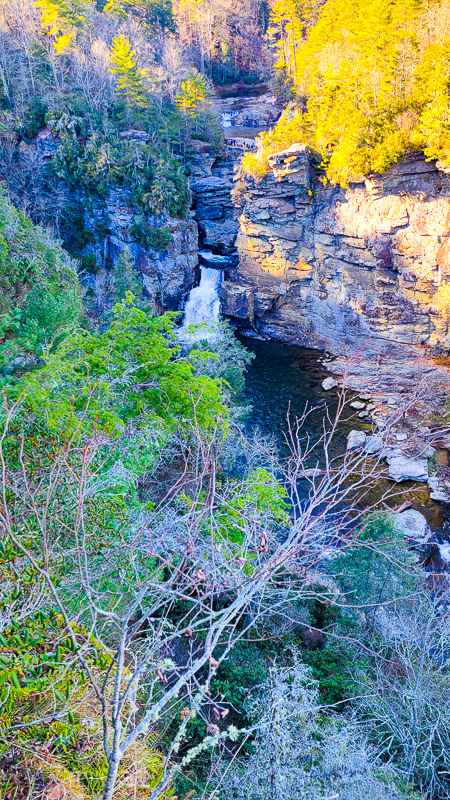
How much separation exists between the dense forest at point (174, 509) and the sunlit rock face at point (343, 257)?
3.46 ft

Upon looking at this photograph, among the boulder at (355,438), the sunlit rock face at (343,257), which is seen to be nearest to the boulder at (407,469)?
the boulder at (355,438)

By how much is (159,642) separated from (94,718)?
1772 mm

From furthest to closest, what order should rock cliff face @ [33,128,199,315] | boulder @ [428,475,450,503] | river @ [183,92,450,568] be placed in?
rock cliff face @ [33,128,199,315] < river @ [183,92,450,568] < boulder @ [428,475,450,503]

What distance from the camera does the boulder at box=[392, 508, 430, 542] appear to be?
45.0 feet

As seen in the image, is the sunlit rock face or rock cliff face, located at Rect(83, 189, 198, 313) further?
rock cliff face, located at Rect(83, 189, 198, 313)

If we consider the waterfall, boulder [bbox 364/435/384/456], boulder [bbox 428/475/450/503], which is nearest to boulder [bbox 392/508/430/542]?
boulder [bbox 428/475/450/503]

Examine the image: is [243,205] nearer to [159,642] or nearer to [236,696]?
[236,696]

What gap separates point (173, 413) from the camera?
857cm

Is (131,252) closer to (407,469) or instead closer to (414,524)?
(407,469)

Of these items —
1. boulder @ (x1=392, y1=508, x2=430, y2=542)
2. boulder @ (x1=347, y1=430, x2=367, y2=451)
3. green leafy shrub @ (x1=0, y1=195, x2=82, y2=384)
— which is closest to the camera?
green leafy shrub @ (x1=0, y1=195, x2=82, y2=384)

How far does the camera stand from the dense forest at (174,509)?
3309 millimetres

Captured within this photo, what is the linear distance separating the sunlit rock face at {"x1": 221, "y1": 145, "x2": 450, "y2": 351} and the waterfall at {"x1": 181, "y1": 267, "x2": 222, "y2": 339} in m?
0.73

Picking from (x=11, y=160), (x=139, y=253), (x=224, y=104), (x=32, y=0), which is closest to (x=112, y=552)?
(x=139, y=253)

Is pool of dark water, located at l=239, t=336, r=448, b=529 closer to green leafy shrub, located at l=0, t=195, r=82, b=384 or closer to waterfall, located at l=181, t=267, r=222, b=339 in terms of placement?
waterfall, located at l=181, t=267, r=222, b=339
